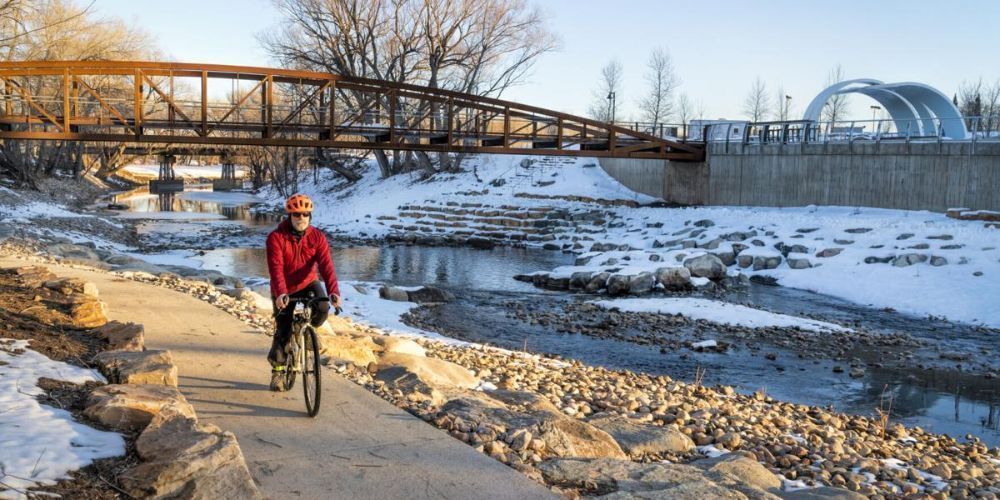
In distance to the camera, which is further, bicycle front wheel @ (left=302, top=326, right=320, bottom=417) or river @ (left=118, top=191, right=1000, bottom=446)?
river @ (left=118, top=191, right=1000, bottom=446)

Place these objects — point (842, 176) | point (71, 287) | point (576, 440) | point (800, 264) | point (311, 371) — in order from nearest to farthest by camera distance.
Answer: point (576, 440) → point (311, 371) → point (71, 287) → point (800, 264) → point (842, 176)

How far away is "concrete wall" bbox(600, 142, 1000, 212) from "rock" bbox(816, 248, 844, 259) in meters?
4.77

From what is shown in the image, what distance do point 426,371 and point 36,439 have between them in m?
4.34

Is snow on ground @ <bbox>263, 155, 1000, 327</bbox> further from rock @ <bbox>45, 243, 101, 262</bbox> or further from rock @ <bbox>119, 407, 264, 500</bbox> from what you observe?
rock @ <bbox>119, 407, 264, 500</bbox>

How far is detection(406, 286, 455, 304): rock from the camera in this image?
20156 mm

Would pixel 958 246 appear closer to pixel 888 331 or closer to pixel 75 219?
pixel 888 331

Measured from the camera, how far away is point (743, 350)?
50.3ft

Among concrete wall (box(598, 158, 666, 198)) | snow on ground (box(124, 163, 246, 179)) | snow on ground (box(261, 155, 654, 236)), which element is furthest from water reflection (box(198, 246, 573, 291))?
snow on ground (box(124, 163, 246, 179))

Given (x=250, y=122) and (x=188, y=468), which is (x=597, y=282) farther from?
(x=188, y=468)

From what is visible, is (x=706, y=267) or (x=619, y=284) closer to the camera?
(x=619, y=284)

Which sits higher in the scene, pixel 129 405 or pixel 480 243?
pixel 129 405

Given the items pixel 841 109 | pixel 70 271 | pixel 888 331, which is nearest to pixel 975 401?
pixel 888 331

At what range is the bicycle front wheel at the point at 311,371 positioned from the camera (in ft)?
21.7

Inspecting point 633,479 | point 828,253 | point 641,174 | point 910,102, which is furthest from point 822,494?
point 641,174
